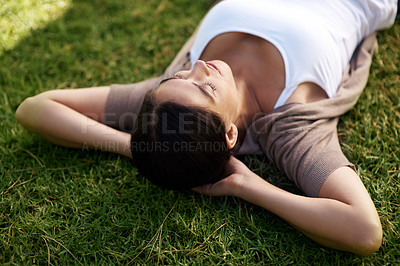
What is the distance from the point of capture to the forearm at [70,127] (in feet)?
7.02

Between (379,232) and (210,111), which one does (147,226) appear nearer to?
(210,111)

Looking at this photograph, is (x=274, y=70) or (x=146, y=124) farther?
(x=274, y=70)

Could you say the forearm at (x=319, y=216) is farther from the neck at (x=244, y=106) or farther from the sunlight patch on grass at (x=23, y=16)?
the sunlight patch on grass at (x=23, y=16)

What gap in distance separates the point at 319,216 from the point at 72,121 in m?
1.51

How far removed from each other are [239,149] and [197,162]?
53 cm

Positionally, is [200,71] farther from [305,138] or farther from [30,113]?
[30,113]

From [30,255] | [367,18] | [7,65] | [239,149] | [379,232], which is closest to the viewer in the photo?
[379,232]

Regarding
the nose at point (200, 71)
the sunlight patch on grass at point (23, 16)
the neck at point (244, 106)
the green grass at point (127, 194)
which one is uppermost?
the nose at point (200, 71)

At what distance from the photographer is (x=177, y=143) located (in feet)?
5.39

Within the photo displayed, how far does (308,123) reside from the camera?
6.66 ft

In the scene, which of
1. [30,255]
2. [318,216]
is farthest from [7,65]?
[318,216]

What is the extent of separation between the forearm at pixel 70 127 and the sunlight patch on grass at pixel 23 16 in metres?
1.06

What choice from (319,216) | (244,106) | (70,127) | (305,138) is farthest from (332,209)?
(70,127)

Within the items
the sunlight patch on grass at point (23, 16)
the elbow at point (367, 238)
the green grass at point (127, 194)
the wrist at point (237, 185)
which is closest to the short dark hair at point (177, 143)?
the wrist at point (237, 185)
